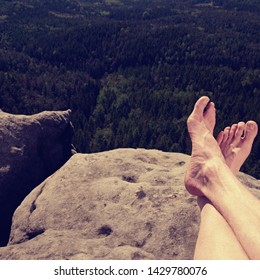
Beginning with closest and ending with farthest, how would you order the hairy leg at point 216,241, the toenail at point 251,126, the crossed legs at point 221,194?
the hairy leg at point 216,241 < the crossed legs at point 221,194 < the toenail at point 251,126

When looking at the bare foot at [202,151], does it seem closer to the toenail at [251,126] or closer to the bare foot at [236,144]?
the bare foot at [236,144]

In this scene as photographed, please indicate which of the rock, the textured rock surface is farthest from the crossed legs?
the rock

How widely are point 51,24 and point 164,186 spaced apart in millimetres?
106387

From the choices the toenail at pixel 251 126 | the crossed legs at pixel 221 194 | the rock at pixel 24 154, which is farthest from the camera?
the rock at pixel 24 154

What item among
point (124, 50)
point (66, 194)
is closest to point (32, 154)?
point (66, 194)

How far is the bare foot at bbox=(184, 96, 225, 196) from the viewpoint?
8477 mm

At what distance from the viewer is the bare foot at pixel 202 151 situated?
848cm

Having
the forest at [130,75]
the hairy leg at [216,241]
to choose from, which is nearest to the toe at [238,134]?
the hairy leg at [216,241]

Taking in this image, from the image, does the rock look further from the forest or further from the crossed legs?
the forest

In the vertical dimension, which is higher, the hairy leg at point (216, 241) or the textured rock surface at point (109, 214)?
the hairy leg at point (216, 241)

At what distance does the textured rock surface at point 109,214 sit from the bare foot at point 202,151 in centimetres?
173

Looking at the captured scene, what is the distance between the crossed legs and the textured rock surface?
191cm

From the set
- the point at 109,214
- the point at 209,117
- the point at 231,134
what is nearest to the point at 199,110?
the point at 209,117
